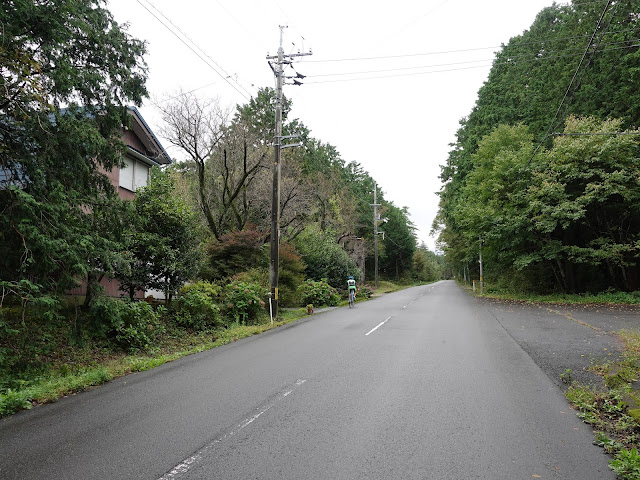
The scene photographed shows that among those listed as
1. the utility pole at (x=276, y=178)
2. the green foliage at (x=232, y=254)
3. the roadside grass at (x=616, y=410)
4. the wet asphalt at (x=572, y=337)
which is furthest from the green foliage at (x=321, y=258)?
the roadside grass at (x=616, y=410)

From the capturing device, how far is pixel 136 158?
16906mm

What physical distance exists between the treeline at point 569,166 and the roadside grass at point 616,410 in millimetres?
13687

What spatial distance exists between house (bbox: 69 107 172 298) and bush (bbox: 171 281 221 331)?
3333 millimetres

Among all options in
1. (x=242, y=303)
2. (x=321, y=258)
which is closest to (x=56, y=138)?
(x=242, y=303)

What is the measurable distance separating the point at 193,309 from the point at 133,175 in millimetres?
7105

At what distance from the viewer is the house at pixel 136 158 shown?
1547 centimetres

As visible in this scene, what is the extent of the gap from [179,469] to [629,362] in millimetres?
7383

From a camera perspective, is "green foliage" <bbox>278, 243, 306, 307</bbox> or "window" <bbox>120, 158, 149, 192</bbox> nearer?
"window" <bbox>120, 158, 149, 192</bbox>

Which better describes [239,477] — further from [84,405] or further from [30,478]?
[84,405]

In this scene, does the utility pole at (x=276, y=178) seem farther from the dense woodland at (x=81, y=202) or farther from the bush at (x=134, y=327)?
the bush at (x=134, y=327)

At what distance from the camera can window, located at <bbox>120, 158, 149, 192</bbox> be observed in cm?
1605

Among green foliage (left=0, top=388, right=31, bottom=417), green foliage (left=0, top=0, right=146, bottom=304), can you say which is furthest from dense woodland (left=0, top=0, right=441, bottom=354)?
green foliage (left=0, top=388, right=31, bottom=417)

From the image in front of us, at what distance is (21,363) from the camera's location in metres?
7.12

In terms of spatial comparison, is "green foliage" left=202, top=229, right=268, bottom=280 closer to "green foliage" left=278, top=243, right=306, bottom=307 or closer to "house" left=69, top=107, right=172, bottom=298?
"green foliage" left=278, top=243, right=306, bottom=307
